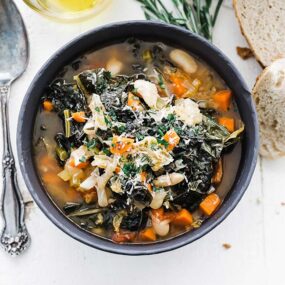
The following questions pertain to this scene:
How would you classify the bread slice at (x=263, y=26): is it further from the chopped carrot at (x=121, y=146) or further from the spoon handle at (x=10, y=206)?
the spoon handle at (x=10, y=206)

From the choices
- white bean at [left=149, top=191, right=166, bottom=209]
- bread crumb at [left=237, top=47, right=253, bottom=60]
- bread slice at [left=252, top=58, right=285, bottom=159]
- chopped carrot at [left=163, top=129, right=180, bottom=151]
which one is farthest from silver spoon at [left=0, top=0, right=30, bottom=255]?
bread slice at [left=252, top=58, right=285, bottom=159]

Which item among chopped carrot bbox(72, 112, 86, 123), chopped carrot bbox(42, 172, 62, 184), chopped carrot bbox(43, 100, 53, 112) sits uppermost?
chopped carrot bbox(43, 100, 53, 112)

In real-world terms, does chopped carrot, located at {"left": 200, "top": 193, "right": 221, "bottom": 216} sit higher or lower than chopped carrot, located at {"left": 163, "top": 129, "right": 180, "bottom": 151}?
lower

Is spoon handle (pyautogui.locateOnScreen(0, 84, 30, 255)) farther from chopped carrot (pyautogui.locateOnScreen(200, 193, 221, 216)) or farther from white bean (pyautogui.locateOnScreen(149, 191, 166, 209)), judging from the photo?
chopped carrot (pyautogui.locateOnScreen(200, 193, 221, 216))

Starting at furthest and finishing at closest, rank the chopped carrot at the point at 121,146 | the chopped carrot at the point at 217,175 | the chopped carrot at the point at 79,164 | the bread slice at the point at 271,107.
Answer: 1. the bread slice at the point at 271,107
2. the chopped carrot at the point at 217,175
3. the chopped carrot at the point at 79,164
4. the chopped carrot at the point at 121,146

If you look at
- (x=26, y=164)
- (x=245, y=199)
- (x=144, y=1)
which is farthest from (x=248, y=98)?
(x=26, y=164)

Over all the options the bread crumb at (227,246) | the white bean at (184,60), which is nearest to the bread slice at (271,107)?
the white bean at (184,60)

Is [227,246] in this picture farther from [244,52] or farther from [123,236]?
[244,52]
